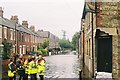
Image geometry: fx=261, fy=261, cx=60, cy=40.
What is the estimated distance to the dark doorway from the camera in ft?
45.7

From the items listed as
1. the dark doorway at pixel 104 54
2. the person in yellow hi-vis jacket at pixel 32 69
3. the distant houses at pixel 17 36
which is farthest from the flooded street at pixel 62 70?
the distant houses at pixel 17 36

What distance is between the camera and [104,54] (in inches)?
557

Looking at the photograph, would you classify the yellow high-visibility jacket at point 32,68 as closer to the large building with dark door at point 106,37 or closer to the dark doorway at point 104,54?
the large building with dark door at point 106,37

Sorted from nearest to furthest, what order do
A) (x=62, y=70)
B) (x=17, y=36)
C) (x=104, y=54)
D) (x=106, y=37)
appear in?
1. (x=106, y=37)
2. (x=104, y=54)
3. (x=62, y=70)
4. (x=17, y=36)

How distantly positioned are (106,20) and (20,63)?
4969 millimetres

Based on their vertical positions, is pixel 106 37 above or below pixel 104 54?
above

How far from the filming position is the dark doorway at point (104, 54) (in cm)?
1392

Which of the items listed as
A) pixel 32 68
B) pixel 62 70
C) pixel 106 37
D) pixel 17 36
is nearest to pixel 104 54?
pixel 106 37

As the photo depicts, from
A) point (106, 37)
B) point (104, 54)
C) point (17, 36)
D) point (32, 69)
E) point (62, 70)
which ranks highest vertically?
point (17, 36)

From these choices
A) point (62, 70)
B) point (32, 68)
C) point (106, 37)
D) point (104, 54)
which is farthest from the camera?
point (62, 70)

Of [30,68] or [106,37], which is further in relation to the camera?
[106,37]

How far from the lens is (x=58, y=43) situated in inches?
4397

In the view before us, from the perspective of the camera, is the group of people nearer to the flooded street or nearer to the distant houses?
the flooded street

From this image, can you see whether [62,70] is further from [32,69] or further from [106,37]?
[106,37]
